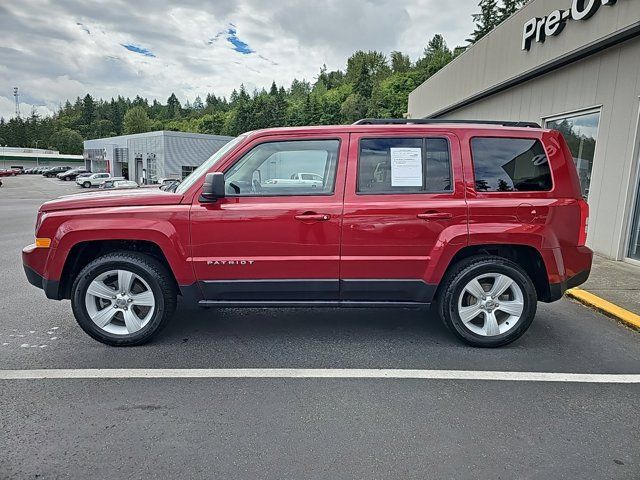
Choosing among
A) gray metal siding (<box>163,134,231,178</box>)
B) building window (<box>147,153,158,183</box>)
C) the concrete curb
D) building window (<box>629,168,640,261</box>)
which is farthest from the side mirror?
Result: building window (<box>147,153,158,183</box>)

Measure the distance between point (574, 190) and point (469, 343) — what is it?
171cm

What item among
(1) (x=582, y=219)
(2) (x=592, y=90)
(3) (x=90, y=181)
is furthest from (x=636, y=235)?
(3) (x=90, y=181)

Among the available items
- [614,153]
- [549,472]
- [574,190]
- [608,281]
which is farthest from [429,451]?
[614,153]

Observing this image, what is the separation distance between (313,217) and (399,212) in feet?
2.50

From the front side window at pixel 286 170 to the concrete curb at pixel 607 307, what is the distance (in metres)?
3.62

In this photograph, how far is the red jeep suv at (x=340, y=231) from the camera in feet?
12.5

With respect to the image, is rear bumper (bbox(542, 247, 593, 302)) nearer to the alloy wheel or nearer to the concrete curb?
the concrete curb

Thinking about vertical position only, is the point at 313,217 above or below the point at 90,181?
above

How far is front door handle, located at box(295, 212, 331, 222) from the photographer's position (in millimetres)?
3771

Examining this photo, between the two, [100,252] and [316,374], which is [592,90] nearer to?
[316,374]

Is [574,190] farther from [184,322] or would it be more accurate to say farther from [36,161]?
[36,161]

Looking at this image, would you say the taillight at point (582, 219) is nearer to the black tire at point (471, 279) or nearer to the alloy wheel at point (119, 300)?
the black tire at point (471, 279)

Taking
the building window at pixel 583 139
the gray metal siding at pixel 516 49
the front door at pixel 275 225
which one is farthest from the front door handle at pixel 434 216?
the building window at pixel 583 139

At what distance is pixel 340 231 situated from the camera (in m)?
3.81
